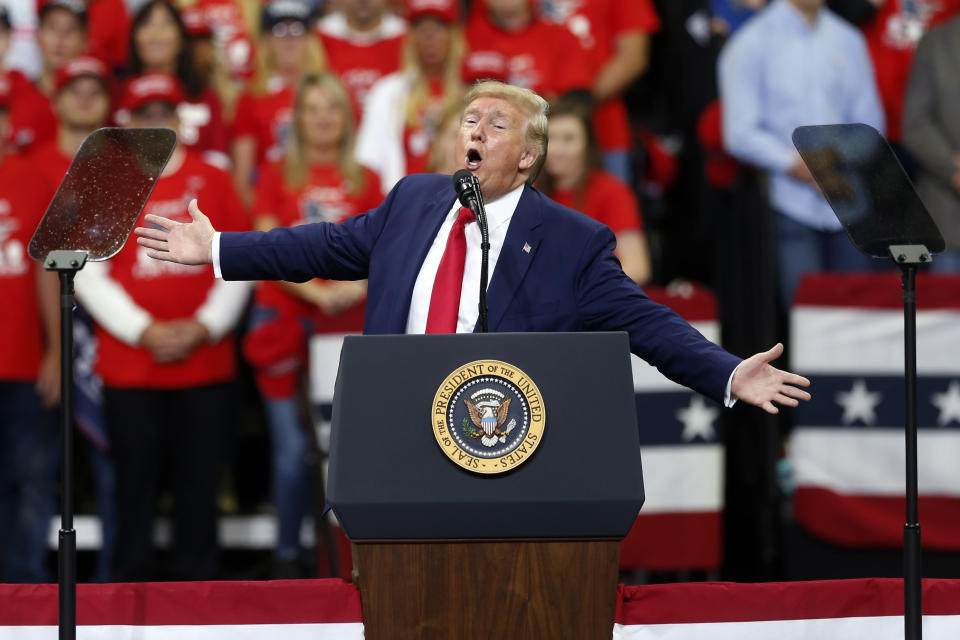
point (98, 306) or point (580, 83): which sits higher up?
point (580, 83)

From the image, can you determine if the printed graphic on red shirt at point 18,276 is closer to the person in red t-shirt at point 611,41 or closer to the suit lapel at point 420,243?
the person in red t-shirt at point 611,41

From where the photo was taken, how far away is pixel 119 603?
3193 millimetres

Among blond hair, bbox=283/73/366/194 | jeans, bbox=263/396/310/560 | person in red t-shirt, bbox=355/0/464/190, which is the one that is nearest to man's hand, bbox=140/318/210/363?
jeans, bbox=263/396/310/560

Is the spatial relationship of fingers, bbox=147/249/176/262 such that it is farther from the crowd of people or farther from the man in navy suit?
the crowd of people

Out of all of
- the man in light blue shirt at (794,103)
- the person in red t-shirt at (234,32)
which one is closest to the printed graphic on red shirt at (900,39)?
the man in light blue shirt at (794,103)

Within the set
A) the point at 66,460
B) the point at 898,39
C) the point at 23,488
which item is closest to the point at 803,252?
the point at 898,39

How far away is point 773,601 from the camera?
3262mm

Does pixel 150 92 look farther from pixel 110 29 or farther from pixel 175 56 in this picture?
pixel 110 29

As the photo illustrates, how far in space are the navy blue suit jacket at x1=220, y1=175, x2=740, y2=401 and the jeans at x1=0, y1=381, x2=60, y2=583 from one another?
101 inches

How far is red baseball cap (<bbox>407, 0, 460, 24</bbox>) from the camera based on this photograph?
606 centimetres

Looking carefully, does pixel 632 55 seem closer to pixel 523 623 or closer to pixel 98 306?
pixel 98 306

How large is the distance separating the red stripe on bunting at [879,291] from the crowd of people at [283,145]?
1.82 ft

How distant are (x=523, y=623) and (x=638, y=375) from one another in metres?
2.63

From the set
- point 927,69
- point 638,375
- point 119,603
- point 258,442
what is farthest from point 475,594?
point 927,69
